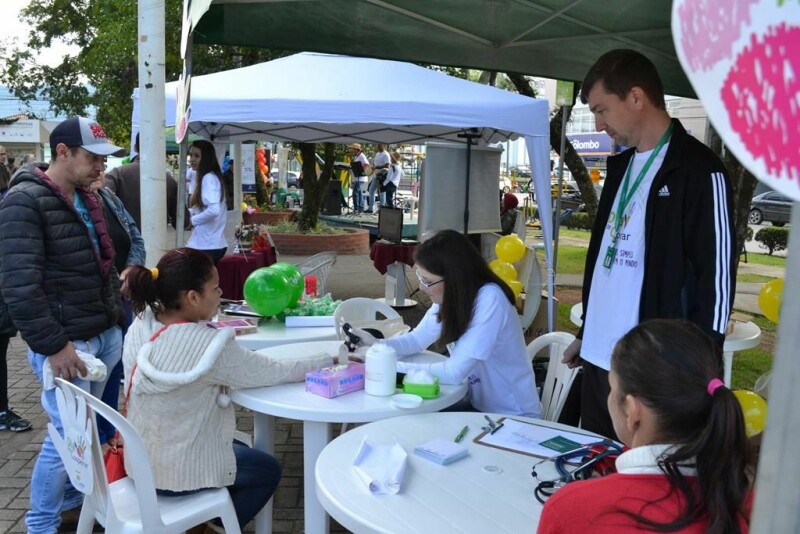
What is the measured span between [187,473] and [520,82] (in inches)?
285

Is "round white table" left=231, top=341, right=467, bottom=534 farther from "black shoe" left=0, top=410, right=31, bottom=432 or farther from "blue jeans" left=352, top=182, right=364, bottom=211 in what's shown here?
"blue jeans" left=352, top=182, right=364, bottom=211

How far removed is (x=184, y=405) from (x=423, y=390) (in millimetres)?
850

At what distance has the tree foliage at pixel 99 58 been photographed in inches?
408

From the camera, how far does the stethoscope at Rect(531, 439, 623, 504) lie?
1.78 meters

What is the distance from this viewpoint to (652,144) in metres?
2.22

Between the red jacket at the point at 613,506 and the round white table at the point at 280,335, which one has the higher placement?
the red jacket at the point at 613,506

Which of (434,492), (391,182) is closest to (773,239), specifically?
(391,182)

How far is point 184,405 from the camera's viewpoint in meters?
2.18

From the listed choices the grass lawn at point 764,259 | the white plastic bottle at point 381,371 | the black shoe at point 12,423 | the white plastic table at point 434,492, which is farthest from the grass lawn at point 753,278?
the black shoe at point 12,423

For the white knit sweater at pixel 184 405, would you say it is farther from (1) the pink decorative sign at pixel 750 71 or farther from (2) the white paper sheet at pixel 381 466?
(1) the pink decorative sign at pixel 750 71

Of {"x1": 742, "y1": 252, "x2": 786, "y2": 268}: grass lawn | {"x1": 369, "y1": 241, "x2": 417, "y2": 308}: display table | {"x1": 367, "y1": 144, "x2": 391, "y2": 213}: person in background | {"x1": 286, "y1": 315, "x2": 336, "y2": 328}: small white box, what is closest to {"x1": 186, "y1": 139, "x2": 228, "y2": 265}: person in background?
{"x1": 369, "y1": 241, "x2": 417, "y2": 308}: display table

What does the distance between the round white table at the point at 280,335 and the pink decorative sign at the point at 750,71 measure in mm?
2885

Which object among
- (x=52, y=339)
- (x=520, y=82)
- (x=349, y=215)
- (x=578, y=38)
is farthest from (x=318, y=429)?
(x=349, y=215)

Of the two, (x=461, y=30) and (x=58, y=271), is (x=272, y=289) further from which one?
(x=461, y=30)
